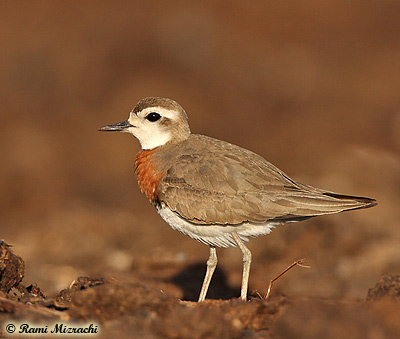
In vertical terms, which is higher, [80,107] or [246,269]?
[80,107]

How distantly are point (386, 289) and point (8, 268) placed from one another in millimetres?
3723

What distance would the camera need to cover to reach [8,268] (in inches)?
247

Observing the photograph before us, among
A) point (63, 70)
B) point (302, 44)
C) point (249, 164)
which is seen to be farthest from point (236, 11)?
point (249, 164)

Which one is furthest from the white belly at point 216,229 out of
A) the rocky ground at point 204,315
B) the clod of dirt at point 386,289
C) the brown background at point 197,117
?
the brown background at point 197,117

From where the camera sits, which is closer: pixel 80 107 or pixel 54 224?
pixel 54 224

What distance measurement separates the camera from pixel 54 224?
48.6ft

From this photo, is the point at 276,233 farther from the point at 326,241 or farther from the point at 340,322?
the point at 340,322

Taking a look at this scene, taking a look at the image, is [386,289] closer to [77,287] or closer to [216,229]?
[216,229]

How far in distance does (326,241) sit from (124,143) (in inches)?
399

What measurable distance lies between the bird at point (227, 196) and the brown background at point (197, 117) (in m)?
2.69

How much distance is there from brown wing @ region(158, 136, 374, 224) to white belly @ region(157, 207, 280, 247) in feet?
0.43

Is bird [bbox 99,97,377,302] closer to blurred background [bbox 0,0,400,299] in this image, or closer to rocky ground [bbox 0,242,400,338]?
rocky ground [bbox 0,242,400,338]

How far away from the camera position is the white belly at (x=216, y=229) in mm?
7148

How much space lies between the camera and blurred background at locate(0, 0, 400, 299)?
482 inches
